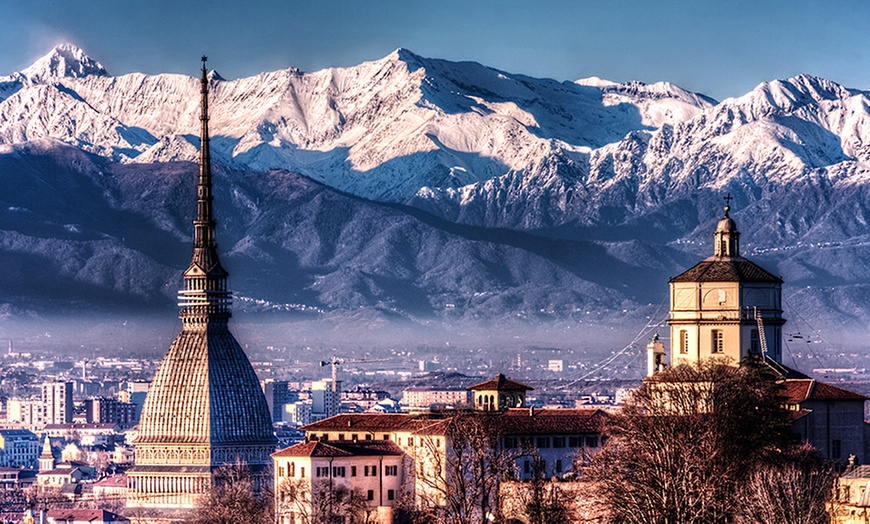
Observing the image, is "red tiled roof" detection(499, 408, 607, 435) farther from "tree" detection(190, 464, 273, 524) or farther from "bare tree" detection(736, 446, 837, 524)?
"bare tree" detection(736, 446, 837, 524)

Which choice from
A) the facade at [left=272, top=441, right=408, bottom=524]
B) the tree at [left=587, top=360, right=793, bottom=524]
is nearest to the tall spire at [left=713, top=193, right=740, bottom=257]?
the tree at [left=587, top=360, right=793, bottom=524]

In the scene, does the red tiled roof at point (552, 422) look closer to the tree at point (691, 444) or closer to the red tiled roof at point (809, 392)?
the red tiled roof at point (809, 392)

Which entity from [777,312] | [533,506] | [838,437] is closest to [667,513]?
[533,506]

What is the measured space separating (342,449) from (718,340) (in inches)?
992

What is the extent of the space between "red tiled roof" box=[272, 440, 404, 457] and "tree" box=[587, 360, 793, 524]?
26.4 m

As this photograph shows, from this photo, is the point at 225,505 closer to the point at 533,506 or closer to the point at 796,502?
the point at 533,506

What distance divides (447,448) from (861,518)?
36.6 m

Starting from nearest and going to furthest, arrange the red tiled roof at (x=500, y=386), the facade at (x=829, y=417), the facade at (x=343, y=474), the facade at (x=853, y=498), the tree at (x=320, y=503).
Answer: the facade at (x=853, y=498), the facade at (x=829, y=417), the tree at (x=320, y=503), the facade at (x=343, y=474), the red tiled roof at (x=500, y=386)

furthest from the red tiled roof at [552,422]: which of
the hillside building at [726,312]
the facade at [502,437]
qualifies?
the hillside building at [726,312]

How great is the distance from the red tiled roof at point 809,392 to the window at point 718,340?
235 inches

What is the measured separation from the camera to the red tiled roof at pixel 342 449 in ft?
493

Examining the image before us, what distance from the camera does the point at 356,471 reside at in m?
150

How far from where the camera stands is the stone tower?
5300 inches

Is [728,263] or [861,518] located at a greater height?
[728,263]
